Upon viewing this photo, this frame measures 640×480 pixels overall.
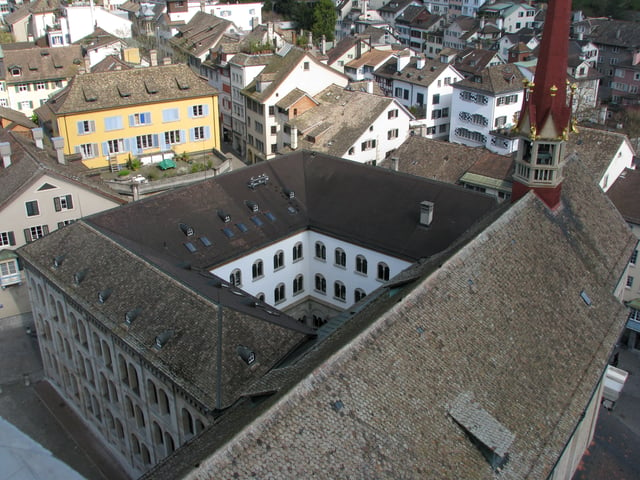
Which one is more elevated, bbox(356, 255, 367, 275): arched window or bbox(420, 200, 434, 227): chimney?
bbox(420, 200, 434, 227): chimney

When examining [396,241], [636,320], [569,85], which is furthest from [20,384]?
[636,320]

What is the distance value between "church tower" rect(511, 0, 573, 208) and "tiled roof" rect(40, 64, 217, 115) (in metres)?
51.8

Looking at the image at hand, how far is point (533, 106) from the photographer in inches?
1861

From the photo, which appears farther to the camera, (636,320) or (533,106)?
(636,320)

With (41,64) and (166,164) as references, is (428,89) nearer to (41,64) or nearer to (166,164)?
(166,164)

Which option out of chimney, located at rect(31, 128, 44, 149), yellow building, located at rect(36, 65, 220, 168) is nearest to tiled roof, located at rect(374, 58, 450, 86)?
yellow building, located at rect(36, 65, 220, 168)

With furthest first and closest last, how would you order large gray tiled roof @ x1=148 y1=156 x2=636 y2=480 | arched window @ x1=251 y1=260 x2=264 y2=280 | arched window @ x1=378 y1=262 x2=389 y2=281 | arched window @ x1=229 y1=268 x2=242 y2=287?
arched window @ x1=251 y1=260 x2=264 y2=280
arched window @ x1=378 y1=262 x2=389 y2=281
arched window @ x1=229 y1=268 x2=242 y2=287
large gray tiled roof @ x1=148 y1=156 x2=636 y2=480

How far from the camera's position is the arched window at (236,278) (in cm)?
5866

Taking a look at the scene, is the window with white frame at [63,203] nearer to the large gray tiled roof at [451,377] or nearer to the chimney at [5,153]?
the chimney at [5,153]

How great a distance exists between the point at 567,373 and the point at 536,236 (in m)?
9.28

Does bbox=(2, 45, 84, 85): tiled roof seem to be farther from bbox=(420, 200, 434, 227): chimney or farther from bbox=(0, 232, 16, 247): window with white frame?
bbox=(420, 200, 434, 227): chimney

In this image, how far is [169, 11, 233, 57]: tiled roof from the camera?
398ft

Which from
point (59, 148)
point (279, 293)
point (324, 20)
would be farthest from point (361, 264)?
point (324, 20)

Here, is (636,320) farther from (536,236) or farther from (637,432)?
(536,236)
